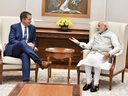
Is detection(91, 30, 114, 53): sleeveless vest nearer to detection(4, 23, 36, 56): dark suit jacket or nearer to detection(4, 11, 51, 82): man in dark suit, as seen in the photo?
detection(4, 11, 51, 82): man in dark suit

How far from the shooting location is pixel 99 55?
387cm

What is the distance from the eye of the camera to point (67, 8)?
5727mm

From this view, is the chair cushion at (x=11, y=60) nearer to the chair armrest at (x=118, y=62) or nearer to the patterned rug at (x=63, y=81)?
the patterned rug at (x=63, y=81)

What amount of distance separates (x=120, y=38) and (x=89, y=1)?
1851mm

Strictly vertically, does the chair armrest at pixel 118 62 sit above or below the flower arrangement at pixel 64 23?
below

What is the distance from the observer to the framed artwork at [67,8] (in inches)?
223

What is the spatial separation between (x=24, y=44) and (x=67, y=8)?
7.24 ft

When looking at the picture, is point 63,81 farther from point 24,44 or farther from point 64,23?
point 64,23

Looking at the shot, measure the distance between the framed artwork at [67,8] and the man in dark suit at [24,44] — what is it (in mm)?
1547

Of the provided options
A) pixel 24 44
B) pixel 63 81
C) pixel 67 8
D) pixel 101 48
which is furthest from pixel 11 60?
pixel 67 8

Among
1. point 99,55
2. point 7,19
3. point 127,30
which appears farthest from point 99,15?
point 7,19

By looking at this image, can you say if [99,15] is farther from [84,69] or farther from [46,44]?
[84,69]

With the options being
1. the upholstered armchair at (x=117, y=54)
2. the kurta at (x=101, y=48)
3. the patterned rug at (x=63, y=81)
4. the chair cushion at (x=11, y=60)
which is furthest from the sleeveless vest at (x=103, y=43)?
the chair cushion at (x=11, y=60)

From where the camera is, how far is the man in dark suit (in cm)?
388
